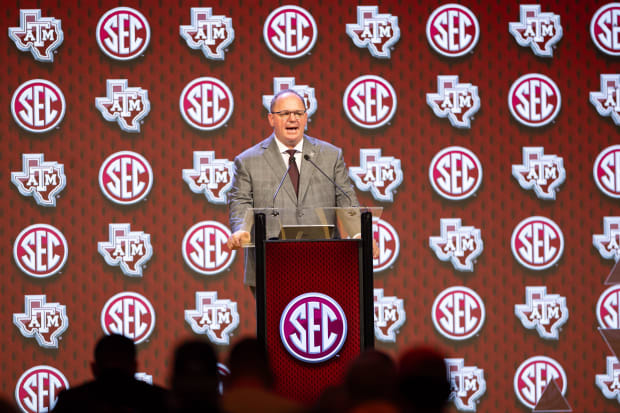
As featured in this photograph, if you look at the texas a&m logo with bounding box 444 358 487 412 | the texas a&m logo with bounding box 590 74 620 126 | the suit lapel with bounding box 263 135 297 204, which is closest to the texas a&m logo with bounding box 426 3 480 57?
the texas a&m logo with bounding box 590 74 620 126

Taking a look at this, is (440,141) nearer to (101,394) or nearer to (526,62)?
(526,62)

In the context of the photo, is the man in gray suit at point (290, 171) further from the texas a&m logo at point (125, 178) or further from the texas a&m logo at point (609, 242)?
the texas a&m logo at point (609, 242)

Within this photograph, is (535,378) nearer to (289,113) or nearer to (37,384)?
(289,113)

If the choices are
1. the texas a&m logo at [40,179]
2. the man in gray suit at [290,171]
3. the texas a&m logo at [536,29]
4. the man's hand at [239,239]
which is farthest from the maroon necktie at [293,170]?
the texas a&m logo at [536,29]

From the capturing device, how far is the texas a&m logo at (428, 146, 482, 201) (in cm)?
510

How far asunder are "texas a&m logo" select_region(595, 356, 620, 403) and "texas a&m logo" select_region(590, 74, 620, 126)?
61.1 inches

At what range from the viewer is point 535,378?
508 cm

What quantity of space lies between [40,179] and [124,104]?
2.31ft

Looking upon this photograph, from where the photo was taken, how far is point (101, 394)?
7.27 feet

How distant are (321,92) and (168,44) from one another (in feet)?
3.34

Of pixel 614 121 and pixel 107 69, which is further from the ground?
pixel 107 69

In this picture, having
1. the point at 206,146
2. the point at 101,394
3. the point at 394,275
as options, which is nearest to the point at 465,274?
the point at 394,275

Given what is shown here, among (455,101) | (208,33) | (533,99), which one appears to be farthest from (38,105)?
(533,99)

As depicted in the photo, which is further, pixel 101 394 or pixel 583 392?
pixel 583 392
